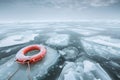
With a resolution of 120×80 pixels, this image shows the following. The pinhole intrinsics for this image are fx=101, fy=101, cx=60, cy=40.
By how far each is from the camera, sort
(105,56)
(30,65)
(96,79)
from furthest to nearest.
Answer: (105,56), (30,65), (96,79)

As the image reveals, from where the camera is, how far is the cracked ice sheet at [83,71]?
303 centimetres

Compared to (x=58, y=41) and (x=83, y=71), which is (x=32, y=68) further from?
(x=58, y=41)

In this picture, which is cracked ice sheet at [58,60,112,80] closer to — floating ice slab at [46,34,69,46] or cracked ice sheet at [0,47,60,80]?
cracked ice sheet at [0,47,60,80]

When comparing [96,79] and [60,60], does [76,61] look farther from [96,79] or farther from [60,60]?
[96,79]

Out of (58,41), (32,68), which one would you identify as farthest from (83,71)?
(58,41)

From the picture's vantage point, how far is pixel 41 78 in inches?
122

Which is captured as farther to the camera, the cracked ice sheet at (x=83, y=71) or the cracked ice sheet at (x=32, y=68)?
the cracked ice sheet at (x=32, y=68)

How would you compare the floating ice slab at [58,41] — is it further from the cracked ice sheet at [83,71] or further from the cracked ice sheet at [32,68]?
the cracked ice sheet at [83,71]

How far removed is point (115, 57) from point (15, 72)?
4011 mm

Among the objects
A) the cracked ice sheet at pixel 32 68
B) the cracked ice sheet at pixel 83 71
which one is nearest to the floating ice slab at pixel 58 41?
the cracked ice sheet at pixel 32 68

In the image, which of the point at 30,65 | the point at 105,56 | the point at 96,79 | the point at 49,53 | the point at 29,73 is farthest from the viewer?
the point at 49,53

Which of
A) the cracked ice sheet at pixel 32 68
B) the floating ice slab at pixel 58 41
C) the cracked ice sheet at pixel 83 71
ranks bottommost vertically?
the floating ice slab at pixel 58 41

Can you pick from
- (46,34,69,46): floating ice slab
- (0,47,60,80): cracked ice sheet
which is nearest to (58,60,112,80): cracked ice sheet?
(0,47,60,80): cracked ice sheet

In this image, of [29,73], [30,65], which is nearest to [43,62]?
[30,65]
